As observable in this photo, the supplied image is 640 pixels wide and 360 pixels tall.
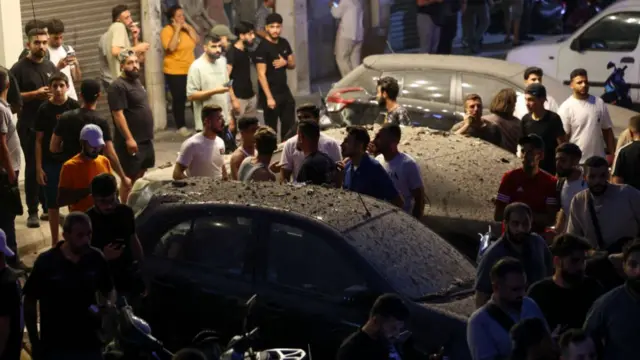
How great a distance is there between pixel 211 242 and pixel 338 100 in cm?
685

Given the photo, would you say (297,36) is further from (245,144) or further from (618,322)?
(618,322)

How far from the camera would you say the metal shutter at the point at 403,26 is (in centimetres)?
2522

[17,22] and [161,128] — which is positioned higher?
[17,22]

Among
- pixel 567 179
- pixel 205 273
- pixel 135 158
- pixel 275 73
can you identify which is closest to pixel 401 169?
pixel 567 179

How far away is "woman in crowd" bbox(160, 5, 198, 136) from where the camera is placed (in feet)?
58.7

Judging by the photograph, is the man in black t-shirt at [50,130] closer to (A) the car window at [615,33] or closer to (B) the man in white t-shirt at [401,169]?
(B) the man in white t-shirt at [401,169]

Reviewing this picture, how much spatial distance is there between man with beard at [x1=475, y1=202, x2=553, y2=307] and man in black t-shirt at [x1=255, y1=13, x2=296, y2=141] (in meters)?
7.88

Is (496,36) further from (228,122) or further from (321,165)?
(321,165)

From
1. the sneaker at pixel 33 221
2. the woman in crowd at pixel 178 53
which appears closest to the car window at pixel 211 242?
the sneaker at pixel 33 221

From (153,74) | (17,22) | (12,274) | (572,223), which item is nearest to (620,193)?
(572,223)

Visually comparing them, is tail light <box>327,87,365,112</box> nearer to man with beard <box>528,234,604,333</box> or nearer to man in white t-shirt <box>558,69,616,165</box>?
man in white t-shirt <box>558,69,616,165</box>

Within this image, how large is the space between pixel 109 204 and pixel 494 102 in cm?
514

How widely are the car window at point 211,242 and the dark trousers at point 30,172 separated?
434cm

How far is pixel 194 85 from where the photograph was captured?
1540cm
